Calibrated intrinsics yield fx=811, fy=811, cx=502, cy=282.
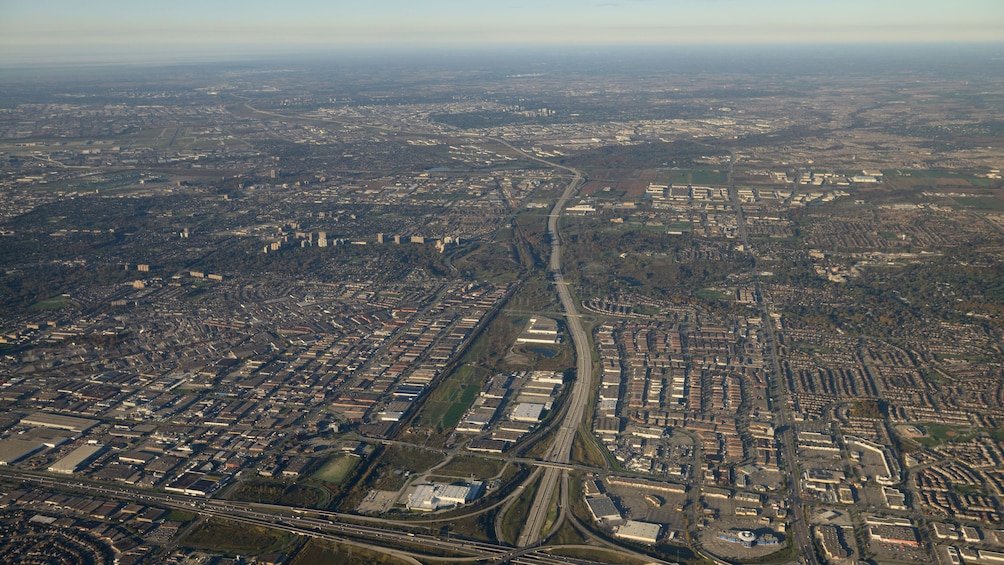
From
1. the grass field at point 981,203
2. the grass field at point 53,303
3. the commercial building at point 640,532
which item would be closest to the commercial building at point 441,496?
the commercial building at point 640,532

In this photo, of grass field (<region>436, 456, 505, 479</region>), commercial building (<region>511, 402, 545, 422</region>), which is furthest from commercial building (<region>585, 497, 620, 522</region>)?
commercial building (<region>511, 402, 545, 422</region>)

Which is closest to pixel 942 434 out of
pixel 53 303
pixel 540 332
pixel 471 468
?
pixel 471 468

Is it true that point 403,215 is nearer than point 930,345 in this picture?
No

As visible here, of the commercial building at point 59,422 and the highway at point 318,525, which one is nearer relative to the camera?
the highway at point 318,525

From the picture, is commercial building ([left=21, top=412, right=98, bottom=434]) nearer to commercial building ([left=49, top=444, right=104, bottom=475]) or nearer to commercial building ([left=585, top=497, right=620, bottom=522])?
commercial building ([left=49, top=444, right=104, bottom=475])

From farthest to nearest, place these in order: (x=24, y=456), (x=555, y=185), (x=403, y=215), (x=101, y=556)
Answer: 1. (x=555, y=185)
2. (x=403, y=215)
3. (x=24, y=456)
4. (x=101, y=556)

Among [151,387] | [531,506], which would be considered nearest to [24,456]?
[151,387]

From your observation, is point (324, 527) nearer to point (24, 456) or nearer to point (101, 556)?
point (101, 556)

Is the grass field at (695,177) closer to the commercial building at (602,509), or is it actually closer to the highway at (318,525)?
the commercial building at (602,509)

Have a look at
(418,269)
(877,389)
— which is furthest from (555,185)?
(877,389)

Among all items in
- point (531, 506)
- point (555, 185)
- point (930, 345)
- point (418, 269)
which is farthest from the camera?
point (555, 185)
